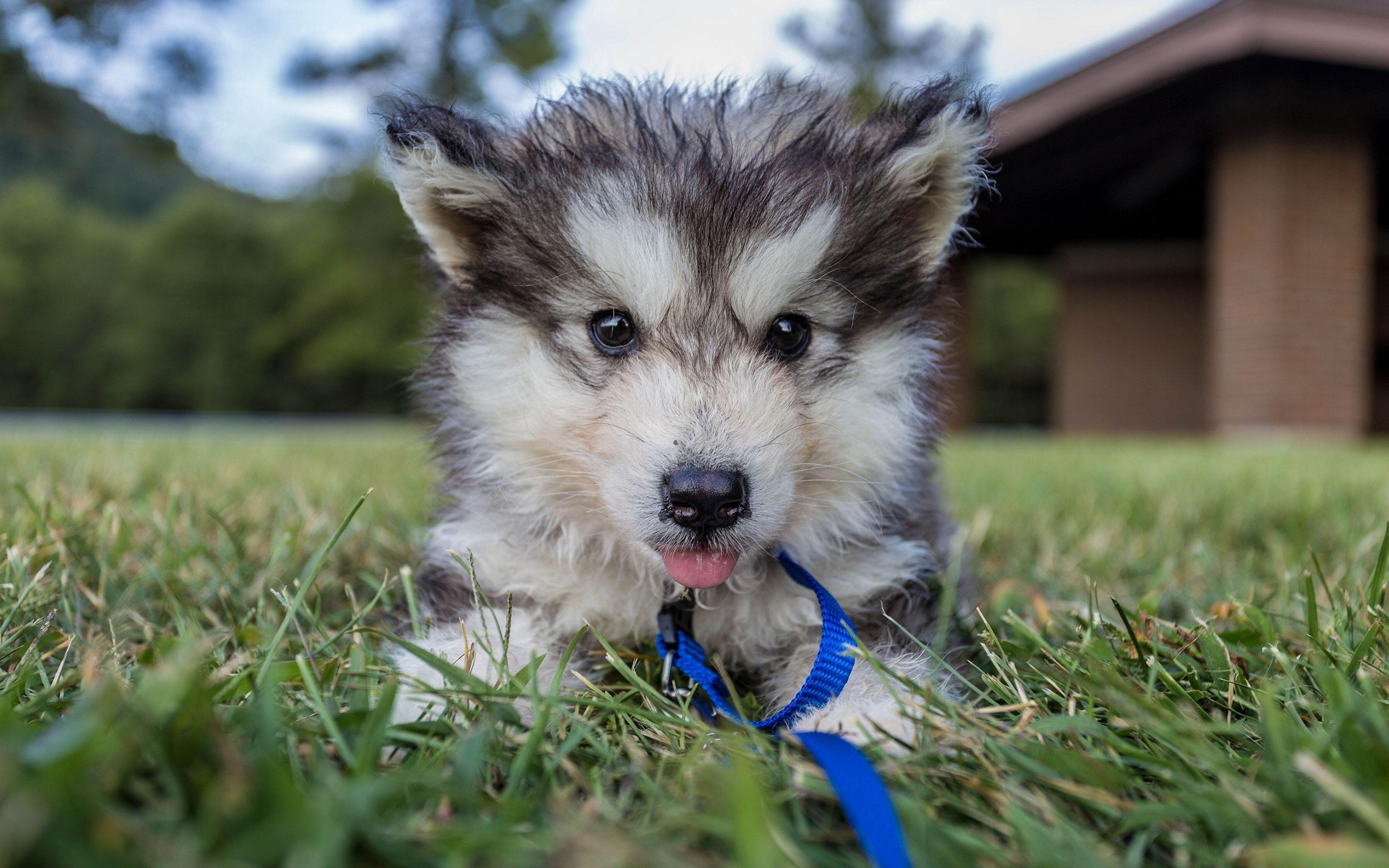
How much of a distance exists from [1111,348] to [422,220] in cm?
2140

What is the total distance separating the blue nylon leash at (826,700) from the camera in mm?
1275

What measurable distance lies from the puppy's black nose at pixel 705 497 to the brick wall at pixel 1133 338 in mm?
21256

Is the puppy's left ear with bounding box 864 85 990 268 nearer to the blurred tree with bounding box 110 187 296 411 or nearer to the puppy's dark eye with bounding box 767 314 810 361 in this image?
the puppy's dark eye with bounding box 767 314 810 361

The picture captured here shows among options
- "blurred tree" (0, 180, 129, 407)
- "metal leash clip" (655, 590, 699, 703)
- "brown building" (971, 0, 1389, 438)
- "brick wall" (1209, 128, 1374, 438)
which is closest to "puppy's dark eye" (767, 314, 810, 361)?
"metal leash clip" (655, 590, 699, 703)

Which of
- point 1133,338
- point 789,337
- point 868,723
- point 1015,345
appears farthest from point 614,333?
point 1015,345

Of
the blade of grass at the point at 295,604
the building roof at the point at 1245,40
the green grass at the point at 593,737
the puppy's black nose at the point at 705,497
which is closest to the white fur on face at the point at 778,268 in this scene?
the puppy's black nose at the point at 705,497

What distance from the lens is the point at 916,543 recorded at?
259 centimetres

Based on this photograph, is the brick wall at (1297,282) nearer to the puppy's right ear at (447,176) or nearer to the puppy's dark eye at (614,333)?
the puppy's dark eye at (614,333)

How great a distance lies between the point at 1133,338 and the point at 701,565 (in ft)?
70.7

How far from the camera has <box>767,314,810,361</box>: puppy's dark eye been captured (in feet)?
7.65

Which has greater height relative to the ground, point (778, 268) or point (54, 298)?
point (54, 298)

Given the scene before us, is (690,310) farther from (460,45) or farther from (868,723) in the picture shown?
(460,45)

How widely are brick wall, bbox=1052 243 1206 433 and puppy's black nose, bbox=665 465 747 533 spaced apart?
69.7ft

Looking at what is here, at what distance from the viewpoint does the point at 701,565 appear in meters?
2.13
